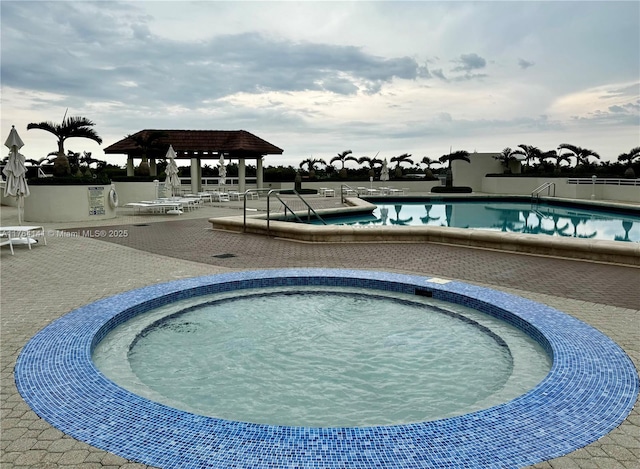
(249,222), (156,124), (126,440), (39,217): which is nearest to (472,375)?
(126,440)

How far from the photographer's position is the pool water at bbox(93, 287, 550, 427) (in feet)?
12.8

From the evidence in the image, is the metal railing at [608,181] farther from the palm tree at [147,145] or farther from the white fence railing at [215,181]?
the palm tree at [147,145]

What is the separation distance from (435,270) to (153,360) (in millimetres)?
5262

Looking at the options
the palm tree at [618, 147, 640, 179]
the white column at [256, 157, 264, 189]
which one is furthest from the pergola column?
the palm tree at [618, 147, 640, 179]

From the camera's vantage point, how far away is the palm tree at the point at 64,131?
17188 millimetres

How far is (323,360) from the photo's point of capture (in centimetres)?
482

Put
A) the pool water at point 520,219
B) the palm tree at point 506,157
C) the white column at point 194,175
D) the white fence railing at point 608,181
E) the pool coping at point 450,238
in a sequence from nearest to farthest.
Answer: the pool coping at point 450,238 < the pool water at point 520,219 < the white fence railing at point 608,181 < the white column at point 194,175 < the palm tree at point 506,157

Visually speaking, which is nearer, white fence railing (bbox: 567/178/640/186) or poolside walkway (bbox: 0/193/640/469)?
poolside walkway (bbox: 0/193/640/469)

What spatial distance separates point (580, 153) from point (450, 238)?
104ft

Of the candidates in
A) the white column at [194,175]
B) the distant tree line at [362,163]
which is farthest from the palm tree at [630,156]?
the white column at [194,175]

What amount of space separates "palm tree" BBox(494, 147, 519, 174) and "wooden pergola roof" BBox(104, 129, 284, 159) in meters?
18.5

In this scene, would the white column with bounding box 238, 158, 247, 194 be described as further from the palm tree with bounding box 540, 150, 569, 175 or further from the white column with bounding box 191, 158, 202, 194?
the palm tree with bounding box 540, 150, 569, 175

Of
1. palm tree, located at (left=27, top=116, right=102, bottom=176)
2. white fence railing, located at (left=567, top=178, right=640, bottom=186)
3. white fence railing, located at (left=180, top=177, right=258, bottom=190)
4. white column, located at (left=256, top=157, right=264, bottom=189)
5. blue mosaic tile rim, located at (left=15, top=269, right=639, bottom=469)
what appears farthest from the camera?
white fence railing, located at (left=180, top=177, right=258, bottom=190)

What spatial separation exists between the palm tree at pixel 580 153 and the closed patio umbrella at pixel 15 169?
122 feet
